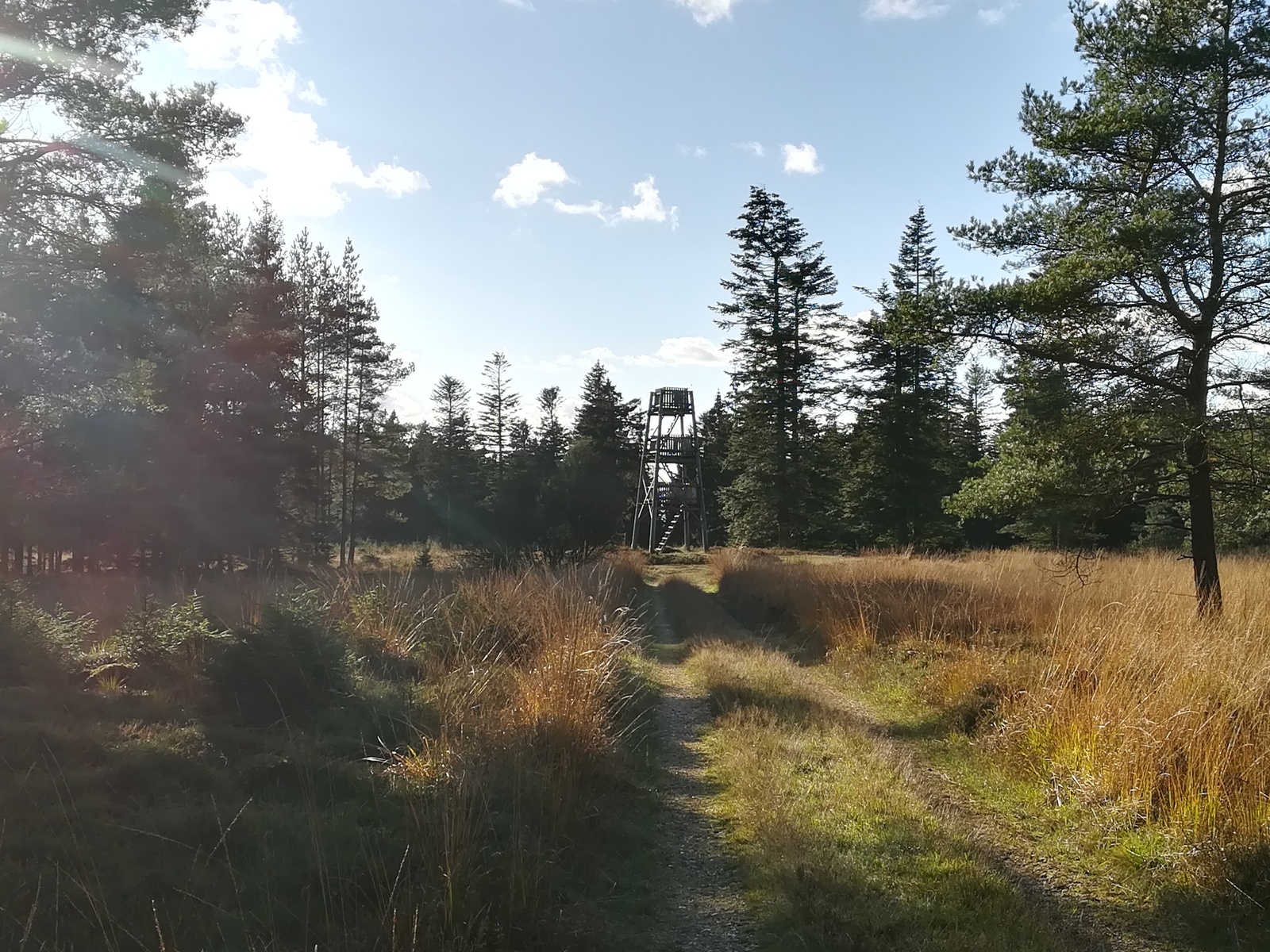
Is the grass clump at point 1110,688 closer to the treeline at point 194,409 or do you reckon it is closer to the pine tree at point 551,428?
the treeline at point 194,409

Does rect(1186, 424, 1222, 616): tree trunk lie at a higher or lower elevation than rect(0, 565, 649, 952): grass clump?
higher

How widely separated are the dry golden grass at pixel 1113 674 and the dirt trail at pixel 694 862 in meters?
2.28

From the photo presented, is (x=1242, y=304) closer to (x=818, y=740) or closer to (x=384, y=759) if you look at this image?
(x=818, y=740)

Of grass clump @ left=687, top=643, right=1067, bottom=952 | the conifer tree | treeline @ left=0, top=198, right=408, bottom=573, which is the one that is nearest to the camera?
grass clump @ left=687, top=643, right=1067, bottom=952

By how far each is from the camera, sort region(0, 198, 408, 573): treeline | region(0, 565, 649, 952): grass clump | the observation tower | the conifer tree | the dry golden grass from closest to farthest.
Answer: region(0, 565, 649, 952): grass clump < the dry golden grass < the conifer tree < region(0, 198, 408, 573): treeline < the observation tower

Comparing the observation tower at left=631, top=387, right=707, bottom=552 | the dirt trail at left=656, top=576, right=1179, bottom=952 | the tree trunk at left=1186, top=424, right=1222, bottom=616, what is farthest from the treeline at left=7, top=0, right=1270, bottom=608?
the observation tower at left=631, top=387, right=707, bottom=552

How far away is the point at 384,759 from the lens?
191 inches

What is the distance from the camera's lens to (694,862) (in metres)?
4.38

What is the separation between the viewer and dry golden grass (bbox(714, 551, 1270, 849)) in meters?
4.15

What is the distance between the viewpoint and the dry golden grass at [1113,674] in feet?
13.6

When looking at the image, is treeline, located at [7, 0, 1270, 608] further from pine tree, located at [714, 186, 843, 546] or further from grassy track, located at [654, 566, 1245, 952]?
pine tree, located at [714, 186, 843, 546]

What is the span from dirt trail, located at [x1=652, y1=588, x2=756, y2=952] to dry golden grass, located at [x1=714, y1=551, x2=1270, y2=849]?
7.49ft

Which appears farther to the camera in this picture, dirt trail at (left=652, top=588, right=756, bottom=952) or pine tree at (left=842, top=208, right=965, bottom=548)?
pine tree at (left=842, top=208, right=965, bottom=548)

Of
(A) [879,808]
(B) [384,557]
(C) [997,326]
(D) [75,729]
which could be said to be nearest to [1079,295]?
(C) [997,326]
